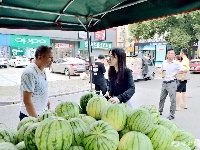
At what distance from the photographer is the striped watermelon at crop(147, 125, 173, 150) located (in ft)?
5.09

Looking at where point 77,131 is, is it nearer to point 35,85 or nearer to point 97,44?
point 35,85

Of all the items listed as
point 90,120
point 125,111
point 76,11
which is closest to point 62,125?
point 90,120

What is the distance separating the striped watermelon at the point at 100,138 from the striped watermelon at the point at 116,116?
0.18m

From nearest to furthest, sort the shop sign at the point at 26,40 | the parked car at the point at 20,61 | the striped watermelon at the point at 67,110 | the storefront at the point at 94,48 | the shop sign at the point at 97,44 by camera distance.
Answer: the striped watermelon at the point at 67,110
the parked car at the point at 20,61
the shop sign at the point at 26,40
the shop sign at the point at 97,44
the storefront at the point at 94,48

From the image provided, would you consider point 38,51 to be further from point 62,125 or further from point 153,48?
point 153,48

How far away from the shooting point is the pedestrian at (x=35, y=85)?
2985mm

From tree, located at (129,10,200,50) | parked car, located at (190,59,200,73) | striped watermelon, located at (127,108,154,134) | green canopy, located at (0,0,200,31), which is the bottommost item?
parked car, located at (190,59,200,73)

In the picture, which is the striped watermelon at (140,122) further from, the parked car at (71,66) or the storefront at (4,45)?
the storefront at (4,45)

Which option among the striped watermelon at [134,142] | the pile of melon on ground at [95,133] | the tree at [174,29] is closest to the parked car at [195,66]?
the tree at [174,29]

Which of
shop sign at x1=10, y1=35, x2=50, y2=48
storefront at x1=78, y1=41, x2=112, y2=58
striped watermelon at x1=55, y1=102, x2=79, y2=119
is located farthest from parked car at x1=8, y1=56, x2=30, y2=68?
striped watermelon at x1=55, y1=102, x2=79, y2=119

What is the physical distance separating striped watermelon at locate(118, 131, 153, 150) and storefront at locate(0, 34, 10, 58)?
1205 inches

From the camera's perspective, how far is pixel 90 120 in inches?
66.1

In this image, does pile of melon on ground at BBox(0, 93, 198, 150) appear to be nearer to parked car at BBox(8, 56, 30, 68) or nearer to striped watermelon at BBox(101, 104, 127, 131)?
striped watermelon at BBox(101, 104, 127, 131)

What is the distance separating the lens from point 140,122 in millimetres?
1566
